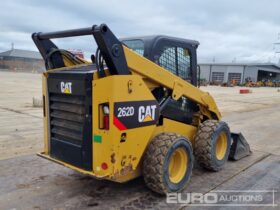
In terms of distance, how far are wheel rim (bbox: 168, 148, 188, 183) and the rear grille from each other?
4.56 ft

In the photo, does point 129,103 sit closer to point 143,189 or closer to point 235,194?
point 143,189

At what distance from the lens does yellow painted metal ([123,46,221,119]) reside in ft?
12.8

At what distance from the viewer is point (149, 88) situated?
14.1 feet

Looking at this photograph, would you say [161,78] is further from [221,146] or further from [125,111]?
[221,146]

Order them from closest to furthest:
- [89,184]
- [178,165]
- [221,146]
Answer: [178,165], [89,184], [221,146]

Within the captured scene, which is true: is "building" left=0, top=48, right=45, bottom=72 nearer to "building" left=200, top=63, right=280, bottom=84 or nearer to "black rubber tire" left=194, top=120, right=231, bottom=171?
"building" left=200, top=63, right=280, bottom=84

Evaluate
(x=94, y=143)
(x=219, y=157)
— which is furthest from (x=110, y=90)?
(x=219, y=157)

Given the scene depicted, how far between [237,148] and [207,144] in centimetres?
143

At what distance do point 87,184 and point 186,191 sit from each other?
58.3 inches

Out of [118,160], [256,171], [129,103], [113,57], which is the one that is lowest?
[256,171]

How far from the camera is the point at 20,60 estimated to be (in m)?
107

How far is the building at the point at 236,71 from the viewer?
202 ft

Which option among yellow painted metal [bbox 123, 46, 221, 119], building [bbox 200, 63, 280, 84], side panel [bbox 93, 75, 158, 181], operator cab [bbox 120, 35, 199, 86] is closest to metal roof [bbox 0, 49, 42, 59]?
building [bbox 200, 63, 280, 84]

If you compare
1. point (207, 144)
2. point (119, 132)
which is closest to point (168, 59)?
point (207, 144)
